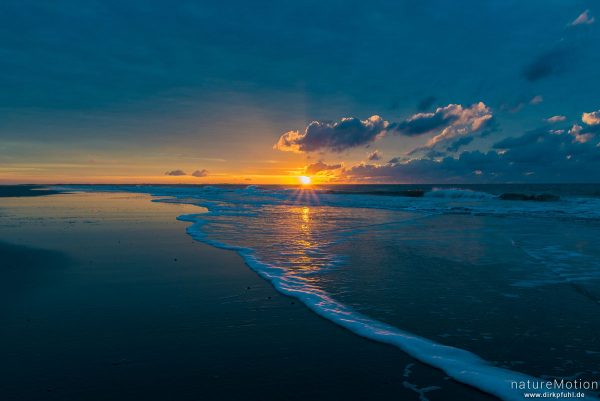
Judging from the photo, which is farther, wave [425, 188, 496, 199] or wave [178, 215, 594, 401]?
wave [425, 188, 496, 199]

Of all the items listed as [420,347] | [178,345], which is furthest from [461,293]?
[178,345]

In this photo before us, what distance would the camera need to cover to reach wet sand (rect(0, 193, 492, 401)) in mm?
4477

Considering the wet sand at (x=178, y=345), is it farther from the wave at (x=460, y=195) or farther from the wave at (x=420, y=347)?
the wave at (x=460, y=195)

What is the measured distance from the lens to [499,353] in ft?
17.6

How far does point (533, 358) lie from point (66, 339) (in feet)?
21.6

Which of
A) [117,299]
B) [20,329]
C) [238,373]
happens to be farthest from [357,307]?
[20,329]

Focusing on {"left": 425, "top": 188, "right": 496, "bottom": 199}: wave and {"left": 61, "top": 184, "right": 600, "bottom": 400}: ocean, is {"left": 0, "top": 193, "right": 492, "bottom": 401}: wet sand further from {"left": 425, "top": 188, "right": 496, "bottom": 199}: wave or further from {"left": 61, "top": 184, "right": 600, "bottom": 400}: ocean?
{"left": 425, "top": 188, "right": 496, "bottom": 199}: wave

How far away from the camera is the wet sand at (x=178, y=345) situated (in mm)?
4477

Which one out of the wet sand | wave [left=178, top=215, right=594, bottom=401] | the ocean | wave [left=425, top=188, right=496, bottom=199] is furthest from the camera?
wave [left=425, top=188, right=496, bottom=199]

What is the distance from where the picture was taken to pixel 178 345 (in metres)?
5.54

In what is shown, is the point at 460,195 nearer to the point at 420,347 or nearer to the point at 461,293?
the point at 461,293

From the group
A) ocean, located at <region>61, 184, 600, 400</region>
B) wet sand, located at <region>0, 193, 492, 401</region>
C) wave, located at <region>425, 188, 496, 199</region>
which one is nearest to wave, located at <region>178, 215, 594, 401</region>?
ocean, located at <region>61, 184, 600, 400</region>

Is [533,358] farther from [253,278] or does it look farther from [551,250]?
[551,250]

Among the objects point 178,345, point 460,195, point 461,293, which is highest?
point 460,195
